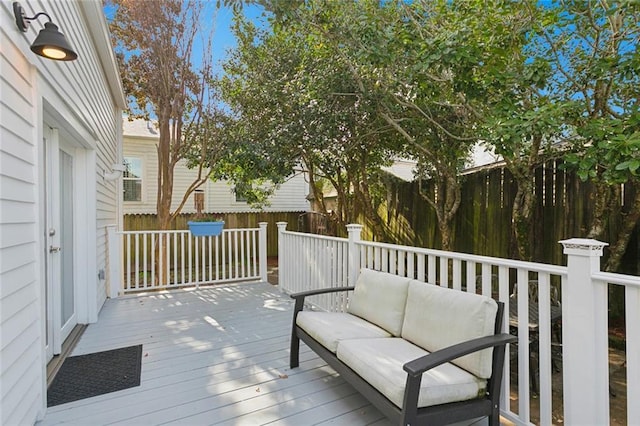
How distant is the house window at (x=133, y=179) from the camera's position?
10188 mm

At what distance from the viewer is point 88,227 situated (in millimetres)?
4086

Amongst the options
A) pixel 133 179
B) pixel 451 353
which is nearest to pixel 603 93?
pixel 451 353

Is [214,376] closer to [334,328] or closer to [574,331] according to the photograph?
[334,328]

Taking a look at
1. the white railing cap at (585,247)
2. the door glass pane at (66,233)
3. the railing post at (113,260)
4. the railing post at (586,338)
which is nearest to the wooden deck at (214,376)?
the door glass pane at (66,233)

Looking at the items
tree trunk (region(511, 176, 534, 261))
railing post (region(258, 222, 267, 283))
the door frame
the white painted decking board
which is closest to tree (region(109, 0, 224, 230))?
railing post (region(258, 222, 267, 283))

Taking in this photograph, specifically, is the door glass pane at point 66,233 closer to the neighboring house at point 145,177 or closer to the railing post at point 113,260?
the railing post at point 113,260

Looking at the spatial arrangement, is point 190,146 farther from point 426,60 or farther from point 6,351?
point 6,351

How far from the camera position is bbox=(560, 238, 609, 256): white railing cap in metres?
1.82

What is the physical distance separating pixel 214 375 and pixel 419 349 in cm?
164

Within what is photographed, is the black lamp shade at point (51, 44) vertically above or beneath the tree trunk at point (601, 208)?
above

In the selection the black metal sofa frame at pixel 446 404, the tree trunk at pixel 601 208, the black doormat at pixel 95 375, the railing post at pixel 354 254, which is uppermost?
the tree trunk at pixel 601 208

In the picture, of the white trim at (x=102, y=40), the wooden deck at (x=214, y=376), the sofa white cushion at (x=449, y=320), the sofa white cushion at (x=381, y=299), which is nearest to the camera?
the sofa white cushion at (x=449, y=320)

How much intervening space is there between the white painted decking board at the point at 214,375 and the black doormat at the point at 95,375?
92 mm

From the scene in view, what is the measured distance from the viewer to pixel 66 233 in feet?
12.3
